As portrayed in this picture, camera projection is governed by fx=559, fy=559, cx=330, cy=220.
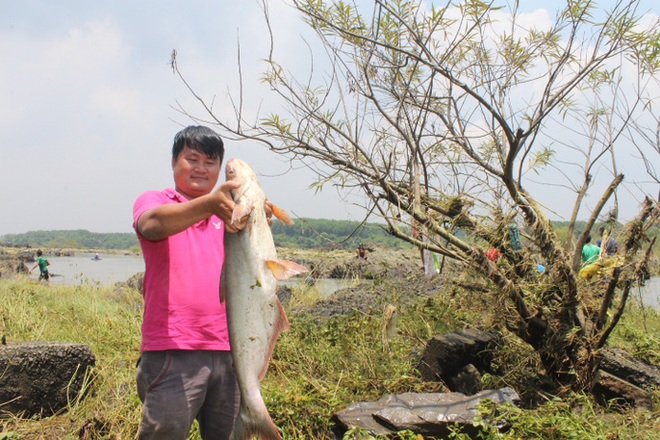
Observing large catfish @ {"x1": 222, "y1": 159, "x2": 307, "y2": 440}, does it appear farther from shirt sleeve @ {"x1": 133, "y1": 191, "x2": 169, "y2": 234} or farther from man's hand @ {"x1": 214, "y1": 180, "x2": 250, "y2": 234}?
shirt sleeve @ {"x1": 133, "y1": 191, "x2": 169, "y2": 234}

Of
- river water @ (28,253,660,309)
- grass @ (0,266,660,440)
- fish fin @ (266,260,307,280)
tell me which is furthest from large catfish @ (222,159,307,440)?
river water @ (28,253,660,309)

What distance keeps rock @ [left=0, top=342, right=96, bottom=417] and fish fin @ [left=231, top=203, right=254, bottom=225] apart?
3.46 metres

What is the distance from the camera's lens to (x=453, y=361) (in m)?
4.95

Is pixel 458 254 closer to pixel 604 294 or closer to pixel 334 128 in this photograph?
pixel 604 294

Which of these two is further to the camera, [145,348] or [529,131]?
[529,131]

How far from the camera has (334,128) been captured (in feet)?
16.4

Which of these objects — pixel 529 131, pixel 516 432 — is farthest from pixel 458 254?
pixel 516 432

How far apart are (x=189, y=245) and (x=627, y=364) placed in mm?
4025

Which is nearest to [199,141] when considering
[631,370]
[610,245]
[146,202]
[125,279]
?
[146,202]

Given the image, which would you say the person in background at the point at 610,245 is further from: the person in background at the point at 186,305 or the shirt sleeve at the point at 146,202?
the shirt sleeve at the point at 146,202

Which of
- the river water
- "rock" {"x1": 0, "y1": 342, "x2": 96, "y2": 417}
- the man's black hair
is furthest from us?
the river water

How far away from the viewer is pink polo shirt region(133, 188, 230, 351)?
2500 millimetres

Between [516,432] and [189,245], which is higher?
[189,245]

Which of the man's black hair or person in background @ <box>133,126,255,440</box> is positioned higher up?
the man's black hair
